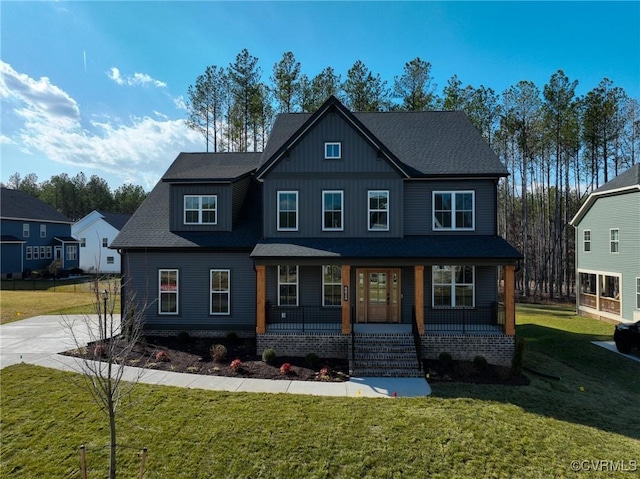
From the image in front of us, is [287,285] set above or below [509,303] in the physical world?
above

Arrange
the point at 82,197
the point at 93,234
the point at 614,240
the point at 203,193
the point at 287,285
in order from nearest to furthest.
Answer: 1. the point at 287,285
2. the point at 203,193
3. the point at 614,240
4. the point at 93,234
5. the point at 82,197

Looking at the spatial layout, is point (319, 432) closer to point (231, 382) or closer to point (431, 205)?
point (231, 382)

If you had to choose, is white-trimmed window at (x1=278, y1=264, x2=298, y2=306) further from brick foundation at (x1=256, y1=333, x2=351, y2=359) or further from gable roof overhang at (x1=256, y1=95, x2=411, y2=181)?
gable roof overhang at (x1=256, y1=95, x2=411, y2=181)

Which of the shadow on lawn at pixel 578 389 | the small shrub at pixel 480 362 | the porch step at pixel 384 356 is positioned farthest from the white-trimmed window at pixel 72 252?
the small shrub at pixel 480 362

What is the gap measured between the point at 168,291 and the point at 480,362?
12392mm

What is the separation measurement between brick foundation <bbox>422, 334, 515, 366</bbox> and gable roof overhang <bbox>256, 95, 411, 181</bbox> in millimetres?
6506

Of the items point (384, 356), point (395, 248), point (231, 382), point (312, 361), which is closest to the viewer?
point (231, 382)

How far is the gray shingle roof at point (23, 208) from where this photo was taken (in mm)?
37825

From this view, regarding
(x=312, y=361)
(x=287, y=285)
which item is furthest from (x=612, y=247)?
(x=312, y=361)

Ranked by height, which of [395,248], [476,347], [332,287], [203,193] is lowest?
[476,347]

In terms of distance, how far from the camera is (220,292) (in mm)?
14992

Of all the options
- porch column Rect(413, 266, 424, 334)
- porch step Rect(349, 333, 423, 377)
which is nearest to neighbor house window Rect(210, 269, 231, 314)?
porch step Rect(349, 333, 423, 377)

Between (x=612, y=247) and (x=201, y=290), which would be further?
(x=612, y=247)

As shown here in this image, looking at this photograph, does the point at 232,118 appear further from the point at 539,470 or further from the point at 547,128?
the point at 539,470
